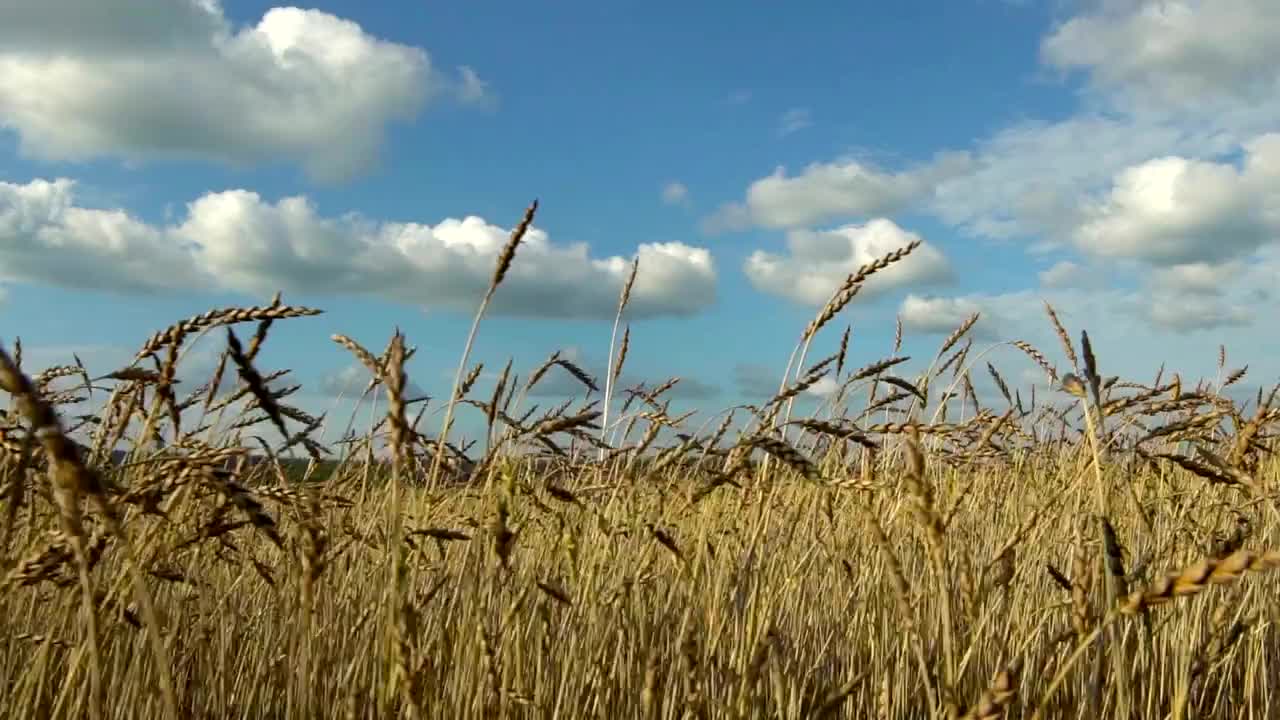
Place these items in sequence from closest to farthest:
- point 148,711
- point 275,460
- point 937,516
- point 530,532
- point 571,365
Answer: point 937,516
point 148,711
point 275,460
point 571,365
point 530,532

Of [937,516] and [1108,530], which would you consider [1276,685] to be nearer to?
[1108,530]

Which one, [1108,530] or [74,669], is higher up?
[1108,530]

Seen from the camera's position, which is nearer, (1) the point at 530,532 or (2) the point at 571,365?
(2) the point at 571,365

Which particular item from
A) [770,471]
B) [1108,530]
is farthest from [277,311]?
[770,471]

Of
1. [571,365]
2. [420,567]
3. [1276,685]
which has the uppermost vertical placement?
[571,365]

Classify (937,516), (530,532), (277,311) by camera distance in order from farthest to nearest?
1. (530,532)
2. (277,311)
3. (937,516)

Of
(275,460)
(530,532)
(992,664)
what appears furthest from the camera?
(530,532)

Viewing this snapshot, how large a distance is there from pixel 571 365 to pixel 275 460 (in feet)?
3.02

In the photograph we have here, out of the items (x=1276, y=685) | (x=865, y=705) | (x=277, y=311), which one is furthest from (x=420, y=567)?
(x=1276, y=685)

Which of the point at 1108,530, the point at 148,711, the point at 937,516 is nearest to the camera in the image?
the point at 937,516

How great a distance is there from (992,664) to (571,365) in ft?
5.08

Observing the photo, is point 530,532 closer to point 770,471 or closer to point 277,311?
point 770,471

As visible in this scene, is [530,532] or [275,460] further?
[530,532]

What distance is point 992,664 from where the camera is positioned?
2936 millimetres
